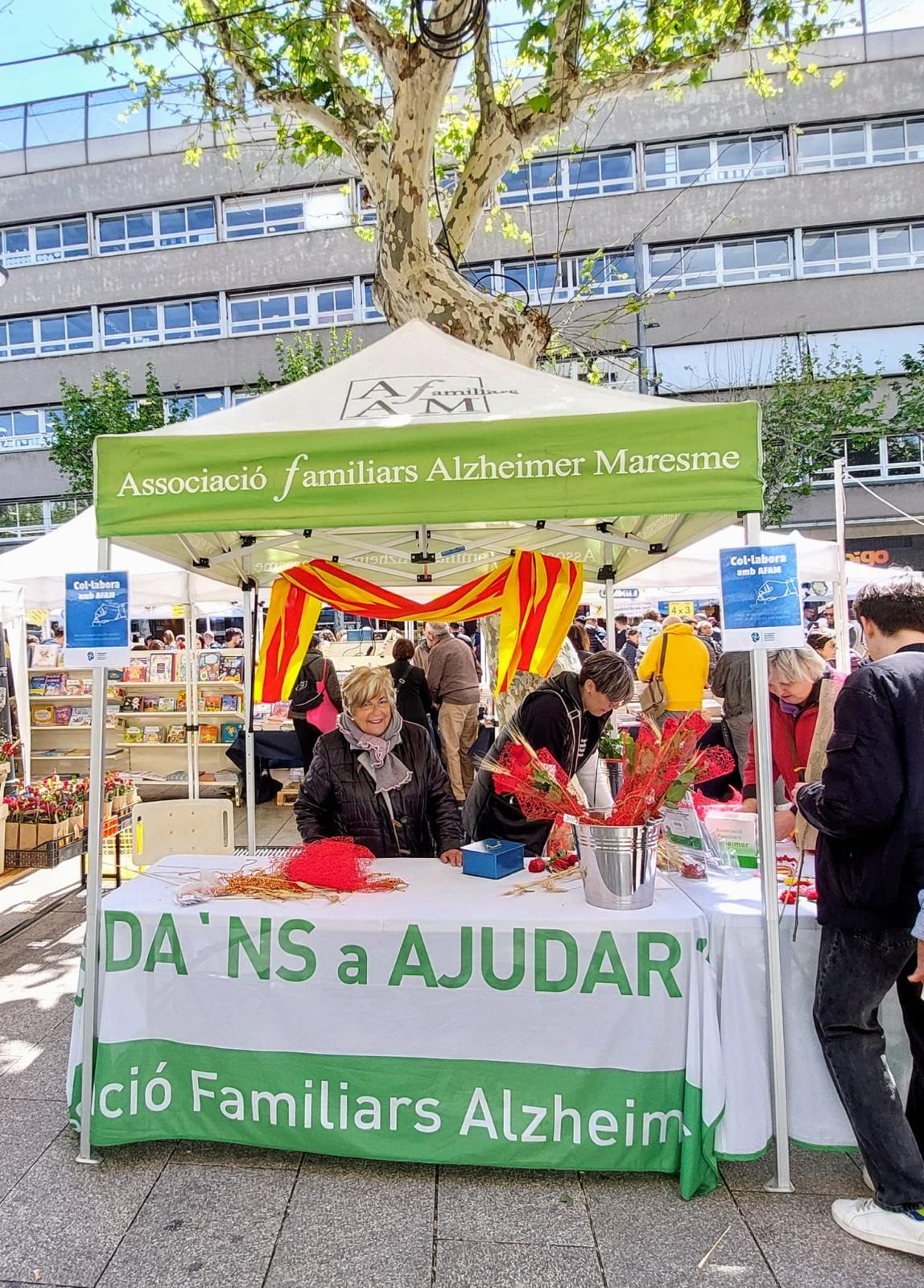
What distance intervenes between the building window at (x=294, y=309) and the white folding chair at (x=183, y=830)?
18.7 meters

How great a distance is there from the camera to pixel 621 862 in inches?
96.7

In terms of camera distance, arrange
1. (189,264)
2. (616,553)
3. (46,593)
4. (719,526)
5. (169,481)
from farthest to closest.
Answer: (189,264) < (46,593) < (616,553) < (719,526) < (169,481)

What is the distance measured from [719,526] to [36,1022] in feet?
11.6

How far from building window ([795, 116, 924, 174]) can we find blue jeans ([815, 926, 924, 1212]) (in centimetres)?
2178

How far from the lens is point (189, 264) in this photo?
21.2 metres

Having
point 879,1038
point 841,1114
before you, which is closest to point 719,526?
point 879,1038

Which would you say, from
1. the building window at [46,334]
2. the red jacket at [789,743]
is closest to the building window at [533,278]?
the building window at [46,334]

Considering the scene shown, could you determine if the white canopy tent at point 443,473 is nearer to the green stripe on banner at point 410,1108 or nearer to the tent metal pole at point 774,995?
the tent metal pole at point 774,995

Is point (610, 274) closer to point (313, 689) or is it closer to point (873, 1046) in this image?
point (313, 689)

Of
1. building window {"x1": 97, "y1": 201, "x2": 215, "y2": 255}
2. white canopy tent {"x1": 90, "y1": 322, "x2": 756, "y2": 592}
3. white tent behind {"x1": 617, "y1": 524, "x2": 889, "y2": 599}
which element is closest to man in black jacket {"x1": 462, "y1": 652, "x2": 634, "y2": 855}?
white canopy tent {"x1": 90, "y1": 322, "x2": 756, "y2": 592}

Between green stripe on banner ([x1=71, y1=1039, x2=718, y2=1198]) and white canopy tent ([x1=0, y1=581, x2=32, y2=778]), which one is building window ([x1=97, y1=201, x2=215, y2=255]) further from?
green stripe on banner ([x1=71, y1=1039, x2=718, y2=1198])

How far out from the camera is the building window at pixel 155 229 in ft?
70.1

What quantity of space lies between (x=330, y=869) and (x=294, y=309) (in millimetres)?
21123

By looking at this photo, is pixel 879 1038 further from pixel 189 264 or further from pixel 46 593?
pixel 189 264
